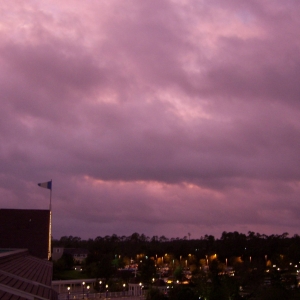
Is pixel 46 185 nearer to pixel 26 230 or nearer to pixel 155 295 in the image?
pixel 26 230

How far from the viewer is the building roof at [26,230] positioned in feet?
154

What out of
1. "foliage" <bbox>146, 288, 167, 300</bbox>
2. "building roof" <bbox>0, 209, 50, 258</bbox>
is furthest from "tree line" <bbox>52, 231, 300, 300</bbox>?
"building roof" <bbox>0, 209, 50, 258</bbox>

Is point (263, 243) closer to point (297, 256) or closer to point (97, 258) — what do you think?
point (297, 256)

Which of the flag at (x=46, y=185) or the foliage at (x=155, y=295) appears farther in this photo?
the foliage at (x=155, y=295)

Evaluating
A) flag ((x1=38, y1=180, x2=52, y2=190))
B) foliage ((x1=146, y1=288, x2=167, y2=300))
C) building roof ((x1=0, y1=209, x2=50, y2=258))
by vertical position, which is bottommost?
foliage ((x1=146, y1=288, x2=167, y2=300))

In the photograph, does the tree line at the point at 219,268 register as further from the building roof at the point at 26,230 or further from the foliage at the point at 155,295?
Answer: the building roof at the point at 26,230

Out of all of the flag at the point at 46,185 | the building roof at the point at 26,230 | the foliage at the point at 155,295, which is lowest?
the foliage at the point at 155,295

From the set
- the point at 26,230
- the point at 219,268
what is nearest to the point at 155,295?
the point at 26,230

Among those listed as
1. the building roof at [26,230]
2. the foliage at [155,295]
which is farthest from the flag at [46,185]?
the foliage at [155,295]

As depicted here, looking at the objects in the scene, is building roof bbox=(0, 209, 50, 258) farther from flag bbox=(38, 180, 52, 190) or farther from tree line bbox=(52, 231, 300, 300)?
tree line bbox=(52, 231, 300, 300)

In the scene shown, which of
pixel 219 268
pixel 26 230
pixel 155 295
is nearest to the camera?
pixel 26 230

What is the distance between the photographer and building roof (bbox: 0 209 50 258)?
154 feet

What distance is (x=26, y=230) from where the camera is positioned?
4772cm

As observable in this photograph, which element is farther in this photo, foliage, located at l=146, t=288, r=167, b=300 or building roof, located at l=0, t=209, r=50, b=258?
foliage, located at l=146, t=288, r=167, b=300
